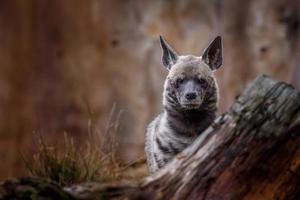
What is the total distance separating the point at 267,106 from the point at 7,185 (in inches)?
48.3

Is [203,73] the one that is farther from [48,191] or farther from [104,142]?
[48,191]

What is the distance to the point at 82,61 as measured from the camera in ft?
29.8

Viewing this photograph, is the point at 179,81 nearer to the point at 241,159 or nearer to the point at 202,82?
the point at 202,82

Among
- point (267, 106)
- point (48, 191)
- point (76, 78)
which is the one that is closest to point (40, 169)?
point (48, 191)

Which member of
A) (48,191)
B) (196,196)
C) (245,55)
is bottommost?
(196,196)

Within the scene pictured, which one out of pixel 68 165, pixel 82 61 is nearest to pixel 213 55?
pixel 68 165

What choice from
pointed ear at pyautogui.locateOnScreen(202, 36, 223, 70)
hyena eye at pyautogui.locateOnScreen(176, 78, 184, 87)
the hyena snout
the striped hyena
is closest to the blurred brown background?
pointed ear at pyautogui.locateOnScreen(202, 36, 223, 70)

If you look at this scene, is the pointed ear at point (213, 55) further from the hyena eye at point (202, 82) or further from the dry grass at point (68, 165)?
the dry grass at point (68, 165)

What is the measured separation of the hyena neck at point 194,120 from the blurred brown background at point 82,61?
3724mm

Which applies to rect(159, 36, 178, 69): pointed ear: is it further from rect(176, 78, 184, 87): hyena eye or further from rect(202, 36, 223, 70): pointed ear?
rect(176, 78, 184, 87): hyena eye

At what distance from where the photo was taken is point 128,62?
907 cm

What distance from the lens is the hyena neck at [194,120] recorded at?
203 inches

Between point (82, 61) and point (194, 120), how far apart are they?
4.05m

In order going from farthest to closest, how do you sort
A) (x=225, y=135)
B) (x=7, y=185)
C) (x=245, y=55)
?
(x=245, y=55) < (x=225, y=135) < (x=7, y=185)
